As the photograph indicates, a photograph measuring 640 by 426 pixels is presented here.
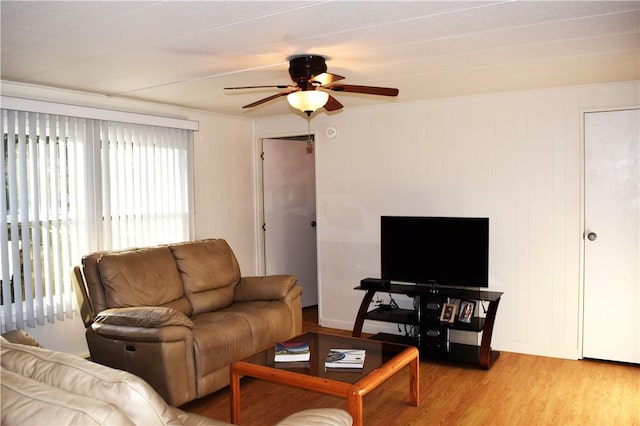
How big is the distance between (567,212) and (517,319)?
39.2 inches

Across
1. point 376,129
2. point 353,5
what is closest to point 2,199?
point 353,5

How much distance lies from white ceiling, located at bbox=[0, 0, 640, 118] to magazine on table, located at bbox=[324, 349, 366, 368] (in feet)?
5.91

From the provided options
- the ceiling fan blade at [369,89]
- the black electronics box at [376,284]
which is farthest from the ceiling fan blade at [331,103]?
the black electronics box at [376,284]

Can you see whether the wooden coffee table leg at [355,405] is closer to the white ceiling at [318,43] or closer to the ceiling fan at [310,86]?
the ceiling fan at [310,86]

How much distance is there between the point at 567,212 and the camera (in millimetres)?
4309

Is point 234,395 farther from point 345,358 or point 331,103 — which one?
point 331,103

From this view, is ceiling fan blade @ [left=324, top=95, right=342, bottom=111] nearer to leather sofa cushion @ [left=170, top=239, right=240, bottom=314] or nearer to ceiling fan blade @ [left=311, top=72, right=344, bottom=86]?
ceiling fan blade @ [left=311, top=72, right=344, bottom=86]

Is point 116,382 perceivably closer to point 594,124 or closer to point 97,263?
point 97,263

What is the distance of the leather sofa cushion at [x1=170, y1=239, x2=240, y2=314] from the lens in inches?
165

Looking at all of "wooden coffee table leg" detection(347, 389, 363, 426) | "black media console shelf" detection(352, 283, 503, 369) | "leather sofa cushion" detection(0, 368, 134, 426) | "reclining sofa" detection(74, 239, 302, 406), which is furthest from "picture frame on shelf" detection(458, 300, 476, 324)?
"leather sofa cushion" detection(0, 368, 134, 426)

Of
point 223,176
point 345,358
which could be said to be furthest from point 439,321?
point 223,176

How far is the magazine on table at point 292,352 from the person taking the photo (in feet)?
10.3

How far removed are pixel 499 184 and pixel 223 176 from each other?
2.80 metres

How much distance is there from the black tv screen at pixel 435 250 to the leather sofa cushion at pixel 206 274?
138cm
